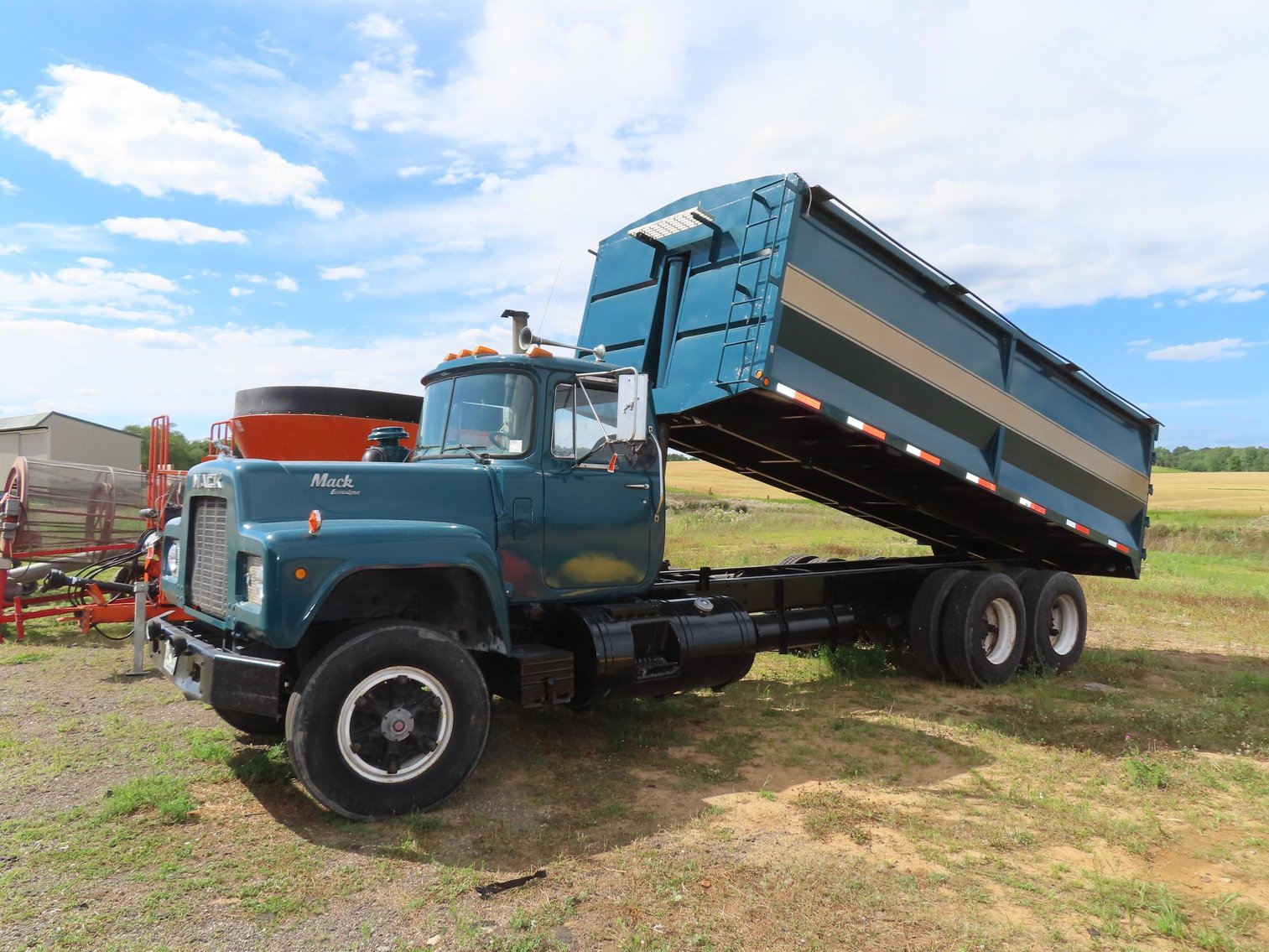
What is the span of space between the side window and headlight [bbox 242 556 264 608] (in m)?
1.89

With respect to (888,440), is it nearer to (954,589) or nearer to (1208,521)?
(954,589)

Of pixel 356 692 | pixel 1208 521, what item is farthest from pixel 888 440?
pixel 1208 521

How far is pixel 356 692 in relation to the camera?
13.8ft

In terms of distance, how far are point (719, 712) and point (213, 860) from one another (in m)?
3.86

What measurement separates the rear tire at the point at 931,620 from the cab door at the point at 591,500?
337 centimetres

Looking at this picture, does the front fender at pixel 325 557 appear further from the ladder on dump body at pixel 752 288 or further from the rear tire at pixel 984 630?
the rear tire at pixel 984 630

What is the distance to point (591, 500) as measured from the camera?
553 cm

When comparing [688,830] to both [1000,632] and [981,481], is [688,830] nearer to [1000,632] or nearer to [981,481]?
[981,481]

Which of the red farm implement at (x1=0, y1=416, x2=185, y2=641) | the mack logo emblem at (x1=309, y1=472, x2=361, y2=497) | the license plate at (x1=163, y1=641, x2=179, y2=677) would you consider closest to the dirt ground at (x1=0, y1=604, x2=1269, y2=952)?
the license plate at (x1=163, y1=641, x2=179, y2=677)

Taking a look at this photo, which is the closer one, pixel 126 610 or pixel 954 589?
pixel 954 589

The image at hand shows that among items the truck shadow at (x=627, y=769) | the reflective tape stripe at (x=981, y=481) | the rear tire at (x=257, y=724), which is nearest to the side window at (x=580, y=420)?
the truck shadow at (x=627, y=769)

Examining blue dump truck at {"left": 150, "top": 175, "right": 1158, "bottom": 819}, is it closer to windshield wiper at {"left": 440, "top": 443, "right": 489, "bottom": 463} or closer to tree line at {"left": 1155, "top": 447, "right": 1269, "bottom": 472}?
windshield wiper at {"left": 440, "top": 443, "right": 489, "bottom": 463}

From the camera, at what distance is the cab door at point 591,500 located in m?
5.38

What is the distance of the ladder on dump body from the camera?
583cm
